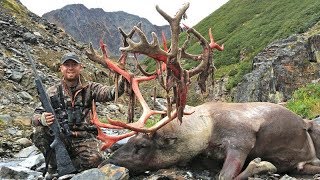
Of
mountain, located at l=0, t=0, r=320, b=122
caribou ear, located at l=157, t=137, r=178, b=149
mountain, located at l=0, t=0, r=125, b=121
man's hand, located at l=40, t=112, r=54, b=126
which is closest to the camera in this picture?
caribou ear, located at l=157, t=137, r=178, b=149

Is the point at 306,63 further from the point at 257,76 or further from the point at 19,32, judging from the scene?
the point at 19,32

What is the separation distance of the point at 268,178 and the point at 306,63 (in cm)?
1356

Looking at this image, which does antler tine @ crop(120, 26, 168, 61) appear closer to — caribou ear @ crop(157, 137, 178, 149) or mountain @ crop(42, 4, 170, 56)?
mountain @ crop(42, 4, 170, 56)

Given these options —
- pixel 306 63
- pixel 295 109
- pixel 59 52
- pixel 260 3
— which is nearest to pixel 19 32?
pixel 59 52

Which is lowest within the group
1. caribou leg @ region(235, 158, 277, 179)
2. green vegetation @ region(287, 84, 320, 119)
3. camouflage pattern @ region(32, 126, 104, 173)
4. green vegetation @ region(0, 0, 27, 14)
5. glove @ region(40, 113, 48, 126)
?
green vegetation @ region(287, 84, 320, 119)

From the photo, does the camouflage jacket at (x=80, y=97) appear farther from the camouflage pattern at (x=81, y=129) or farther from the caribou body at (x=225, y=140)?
Result: the caribou body at (x=225, y=140)

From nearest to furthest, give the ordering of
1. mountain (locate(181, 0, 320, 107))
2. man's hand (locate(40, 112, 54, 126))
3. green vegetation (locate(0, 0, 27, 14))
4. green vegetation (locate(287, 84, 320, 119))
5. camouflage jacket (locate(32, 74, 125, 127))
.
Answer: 1. man's hand (locate(40, 112, 54, 126))
2. camouflage jacket (locate(32, 74, 125, 127))
3. green vegetation (locate(287, 84, 320, 119))
4. mountain (locate(181, 0, 320, 107))
5. green vegetation (locate(0, 0, 27, 14))

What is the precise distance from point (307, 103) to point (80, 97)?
6.57 meters

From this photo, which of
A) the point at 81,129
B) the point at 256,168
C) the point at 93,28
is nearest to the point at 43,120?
the point at 81,129

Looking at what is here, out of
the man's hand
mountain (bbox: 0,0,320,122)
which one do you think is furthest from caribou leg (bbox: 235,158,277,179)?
the man's hand

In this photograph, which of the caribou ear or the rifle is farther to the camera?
the rifle

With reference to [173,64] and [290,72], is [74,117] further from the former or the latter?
[290,72]

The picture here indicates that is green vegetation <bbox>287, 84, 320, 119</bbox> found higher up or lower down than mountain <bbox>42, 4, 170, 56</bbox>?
lower down

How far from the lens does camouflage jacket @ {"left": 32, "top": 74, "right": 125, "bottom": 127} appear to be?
875 cm
